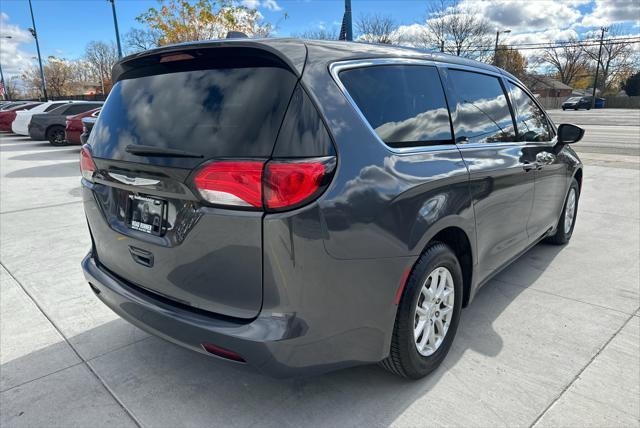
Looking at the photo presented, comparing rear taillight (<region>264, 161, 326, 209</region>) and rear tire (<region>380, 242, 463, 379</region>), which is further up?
A: rear taillight (<region>264, 161, 326, 209</region>)

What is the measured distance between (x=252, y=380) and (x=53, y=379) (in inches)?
45.9

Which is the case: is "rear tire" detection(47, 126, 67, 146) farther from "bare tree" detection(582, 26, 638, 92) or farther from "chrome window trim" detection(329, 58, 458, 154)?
"bare tree" detection(582, 26, 638, 92)

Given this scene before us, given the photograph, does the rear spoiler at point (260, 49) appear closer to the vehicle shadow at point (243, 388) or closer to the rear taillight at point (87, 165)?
the rear taillight at point (87, 165)

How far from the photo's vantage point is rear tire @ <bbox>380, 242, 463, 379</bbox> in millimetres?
2307

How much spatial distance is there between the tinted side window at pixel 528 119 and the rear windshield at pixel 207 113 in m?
2.41

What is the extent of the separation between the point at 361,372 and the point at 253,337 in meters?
1.02

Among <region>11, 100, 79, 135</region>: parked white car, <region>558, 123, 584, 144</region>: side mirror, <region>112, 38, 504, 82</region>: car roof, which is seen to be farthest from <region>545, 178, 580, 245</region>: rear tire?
<region>11, 100, 79, 135</region>: parked white car

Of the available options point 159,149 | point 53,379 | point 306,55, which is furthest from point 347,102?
point 53,379

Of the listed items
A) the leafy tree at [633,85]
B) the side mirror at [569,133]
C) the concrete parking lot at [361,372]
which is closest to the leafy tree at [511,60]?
the leafy tree at [633,85]

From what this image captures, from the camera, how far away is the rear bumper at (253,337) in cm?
191

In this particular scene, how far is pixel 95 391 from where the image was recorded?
2535 mm

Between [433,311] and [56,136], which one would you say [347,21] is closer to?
[433,311]

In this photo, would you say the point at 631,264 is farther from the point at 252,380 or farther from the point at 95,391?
the point at 95,391

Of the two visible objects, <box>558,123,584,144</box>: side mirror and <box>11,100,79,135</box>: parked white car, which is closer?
<box>558,123,584,144</box>: side mirror
